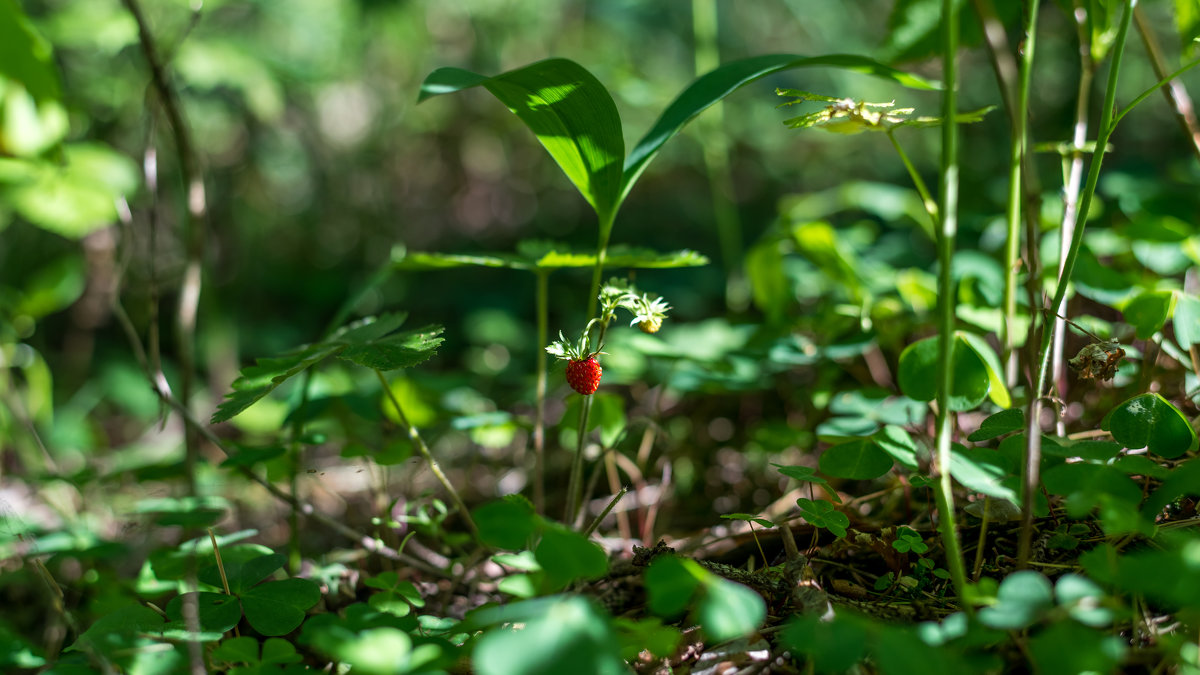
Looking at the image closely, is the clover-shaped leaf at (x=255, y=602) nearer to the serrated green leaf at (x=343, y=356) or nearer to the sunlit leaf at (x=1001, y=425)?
the serrated green leaf at (x=343, y=356)

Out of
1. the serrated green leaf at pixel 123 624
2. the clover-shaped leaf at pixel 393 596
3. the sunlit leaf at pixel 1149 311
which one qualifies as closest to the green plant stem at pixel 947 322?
the sunlit leaf at pixel 1149 311

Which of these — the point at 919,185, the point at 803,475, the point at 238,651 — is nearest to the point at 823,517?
the point at 803,475

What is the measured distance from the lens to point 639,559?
0.87 m

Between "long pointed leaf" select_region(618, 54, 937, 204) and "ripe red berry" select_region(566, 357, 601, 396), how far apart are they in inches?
8.5

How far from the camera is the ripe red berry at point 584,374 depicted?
0.85 m

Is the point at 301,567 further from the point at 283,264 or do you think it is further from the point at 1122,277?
the point at 283,264

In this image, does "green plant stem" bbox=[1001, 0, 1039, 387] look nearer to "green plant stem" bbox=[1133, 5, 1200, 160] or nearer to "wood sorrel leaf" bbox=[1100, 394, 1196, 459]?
"wood sorrel leaf" bbox=[1100, 394, 1196, 459]

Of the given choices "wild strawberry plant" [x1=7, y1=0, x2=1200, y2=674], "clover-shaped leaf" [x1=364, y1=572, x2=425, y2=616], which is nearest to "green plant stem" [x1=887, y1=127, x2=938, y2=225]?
"wild strawberry plant" [x1=7, y1=0, x2=1200, y2=674]

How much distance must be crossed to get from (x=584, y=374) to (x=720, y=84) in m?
0.40

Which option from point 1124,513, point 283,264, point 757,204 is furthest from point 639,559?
point 283,264

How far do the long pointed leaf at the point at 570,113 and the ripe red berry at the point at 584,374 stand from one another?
0.62ft

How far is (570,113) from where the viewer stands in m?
0.88

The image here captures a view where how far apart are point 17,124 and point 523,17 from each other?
10.0 feet

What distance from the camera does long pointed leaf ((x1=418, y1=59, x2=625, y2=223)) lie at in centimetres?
83
